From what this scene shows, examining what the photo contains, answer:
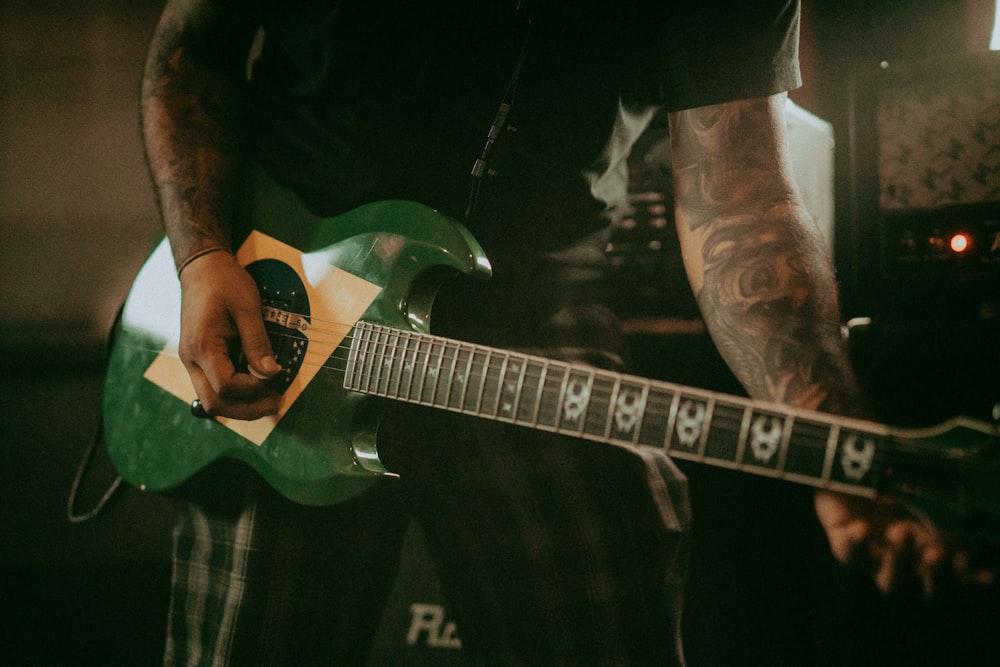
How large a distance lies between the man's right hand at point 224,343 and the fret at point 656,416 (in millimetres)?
454

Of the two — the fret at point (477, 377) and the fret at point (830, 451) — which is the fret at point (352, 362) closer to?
the fret at point (477, 377)

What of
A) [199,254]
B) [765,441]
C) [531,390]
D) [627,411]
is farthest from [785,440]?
[199,254]

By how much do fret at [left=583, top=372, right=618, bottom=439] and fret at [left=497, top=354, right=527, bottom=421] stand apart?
77 millimetres

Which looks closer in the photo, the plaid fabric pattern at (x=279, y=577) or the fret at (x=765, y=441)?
the fret at (x=765, y=441)

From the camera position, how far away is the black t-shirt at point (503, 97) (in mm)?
802

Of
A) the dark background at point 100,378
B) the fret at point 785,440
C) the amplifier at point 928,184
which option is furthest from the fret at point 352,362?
the amplifier at point 928,184

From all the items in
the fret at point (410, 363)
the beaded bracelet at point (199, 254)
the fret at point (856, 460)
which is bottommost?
the fret at point (856, 460)

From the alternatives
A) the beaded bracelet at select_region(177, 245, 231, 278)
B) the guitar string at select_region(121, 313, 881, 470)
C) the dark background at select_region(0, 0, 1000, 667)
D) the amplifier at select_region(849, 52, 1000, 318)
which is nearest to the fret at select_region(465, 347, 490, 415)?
the guitar string at select_region(121, 313, 881, 470)

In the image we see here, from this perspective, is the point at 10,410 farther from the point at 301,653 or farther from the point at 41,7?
the point at 301,653

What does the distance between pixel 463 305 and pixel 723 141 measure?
0.36 metres

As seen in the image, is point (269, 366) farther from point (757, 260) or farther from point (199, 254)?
point (757, 260)

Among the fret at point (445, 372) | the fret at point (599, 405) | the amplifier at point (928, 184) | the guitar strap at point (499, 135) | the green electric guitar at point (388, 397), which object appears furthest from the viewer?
the amplifier at point (928, 184)

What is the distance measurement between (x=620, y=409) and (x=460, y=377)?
7.2 inches

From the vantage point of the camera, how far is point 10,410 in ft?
5.76
